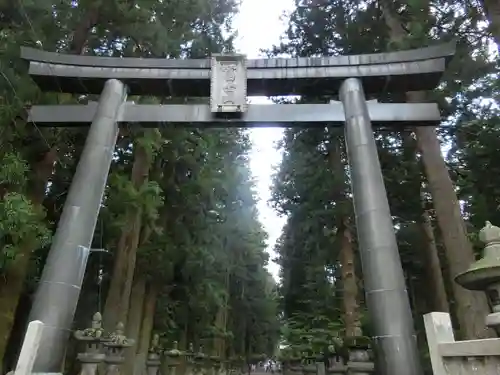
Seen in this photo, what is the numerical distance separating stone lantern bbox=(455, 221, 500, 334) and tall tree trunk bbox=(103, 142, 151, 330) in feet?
23.0

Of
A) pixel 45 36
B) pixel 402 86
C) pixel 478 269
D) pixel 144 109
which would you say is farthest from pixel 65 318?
pixel 402 86

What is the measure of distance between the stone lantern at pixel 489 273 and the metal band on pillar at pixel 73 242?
4601mm

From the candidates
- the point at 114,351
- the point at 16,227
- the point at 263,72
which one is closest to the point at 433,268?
the point at 263,72

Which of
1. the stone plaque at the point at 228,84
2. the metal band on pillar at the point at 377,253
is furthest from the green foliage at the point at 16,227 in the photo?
the metal band on pillar at the point at 377,253

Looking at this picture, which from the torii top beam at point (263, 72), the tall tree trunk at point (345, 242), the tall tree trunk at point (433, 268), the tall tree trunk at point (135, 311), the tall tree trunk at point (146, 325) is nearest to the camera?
the torii top beam at point (263, 72)

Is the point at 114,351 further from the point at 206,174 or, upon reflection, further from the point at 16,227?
the point at 206,174

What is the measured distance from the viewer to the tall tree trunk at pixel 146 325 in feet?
39.5

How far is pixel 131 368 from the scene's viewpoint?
34.7 ft

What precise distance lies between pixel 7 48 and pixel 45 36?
84 cm

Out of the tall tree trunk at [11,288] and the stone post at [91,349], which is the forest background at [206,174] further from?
the stone post at [91,349]

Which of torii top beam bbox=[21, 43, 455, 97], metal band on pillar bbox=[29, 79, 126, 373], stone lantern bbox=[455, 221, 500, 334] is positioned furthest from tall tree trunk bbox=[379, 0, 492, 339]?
metal band on pillar bbox=[29, 79, 126, 373]

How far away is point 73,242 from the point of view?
569 centimetres

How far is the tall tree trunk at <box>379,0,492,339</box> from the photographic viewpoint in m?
6.80

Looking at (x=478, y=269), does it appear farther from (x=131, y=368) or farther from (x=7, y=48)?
(x=131, y=368)
